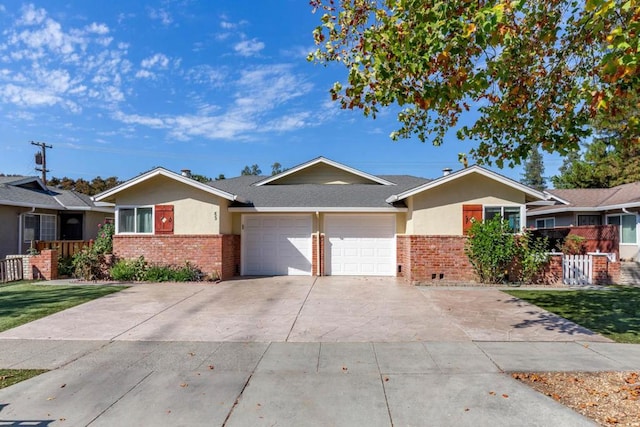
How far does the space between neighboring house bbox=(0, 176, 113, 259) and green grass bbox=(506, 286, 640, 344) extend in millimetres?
16184

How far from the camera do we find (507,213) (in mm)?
12297

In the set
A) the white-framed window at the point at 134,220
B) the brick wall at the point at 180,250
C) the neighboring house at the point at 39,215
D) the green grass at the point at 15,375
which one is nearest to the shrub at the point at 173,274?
the brick wall at the point at 180,250

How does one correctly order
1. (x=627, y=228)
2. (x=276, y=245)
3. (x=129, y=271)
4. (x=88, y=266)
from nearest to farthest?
(x=129, y=271) → (x=88, y=266) → (x=276, y=245) → (x=627, y=228)

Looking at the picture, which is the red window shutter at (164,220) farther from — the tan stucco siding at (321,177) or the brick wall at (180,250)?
the tan stucco siding at (321,177)

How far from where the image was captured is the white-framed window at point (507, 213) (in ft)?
40.1

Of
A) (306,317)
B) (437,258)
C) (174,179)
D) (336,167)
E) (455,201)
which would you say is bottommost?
(306,317)

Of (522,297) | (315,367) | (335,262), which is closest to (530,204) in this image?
(522,297)

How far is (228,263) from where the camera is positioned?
13.3 meters

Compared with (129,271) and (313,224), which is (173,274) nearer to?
(129,271)

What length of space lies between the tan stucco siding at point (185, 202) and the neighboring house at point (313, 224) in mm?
35

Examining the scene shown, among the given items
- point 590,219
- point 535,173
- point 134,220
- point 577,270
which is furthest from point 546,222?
point 535,173

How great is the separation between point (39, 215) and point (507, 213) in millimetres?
20485

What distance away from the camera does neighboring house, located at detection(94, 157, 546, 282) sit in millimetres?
12164

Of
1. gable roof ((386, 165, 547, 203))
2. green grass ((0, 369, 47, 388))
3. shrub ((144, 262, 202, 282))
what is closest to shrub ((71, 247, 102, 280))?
shrub ((144, 262, 202, 282))
